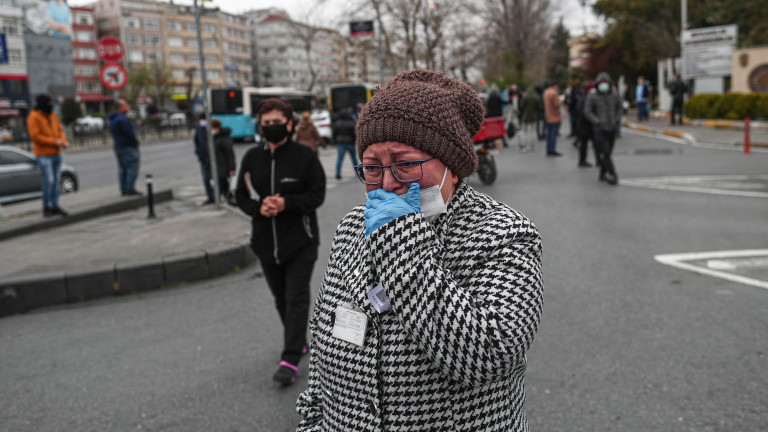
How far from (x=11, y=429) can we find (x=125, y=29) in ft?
355

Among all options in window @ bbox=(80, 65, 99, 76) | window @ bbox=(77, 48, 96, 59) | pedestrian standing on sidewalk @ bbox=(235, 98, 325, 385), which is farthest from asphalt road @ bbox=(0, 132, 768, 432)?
window @ bbox=(77, 48, 96, 59)

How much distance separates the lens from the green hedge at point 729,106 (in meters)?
22.3

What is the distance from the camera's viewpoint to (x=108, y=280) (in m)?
6.43

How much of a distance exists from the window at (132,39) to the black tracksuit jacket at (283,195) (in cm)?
10689

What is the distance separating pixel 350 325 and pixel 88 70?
107044 millimetres

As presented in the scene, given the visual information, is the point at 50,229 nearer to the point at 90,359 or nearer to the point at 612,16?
the point at 90,359

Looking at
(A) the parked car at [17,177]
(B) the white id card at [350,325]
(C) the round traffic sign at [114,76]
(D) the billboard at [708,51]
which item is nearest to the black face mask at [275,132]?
(B) the white id card at [350,325]

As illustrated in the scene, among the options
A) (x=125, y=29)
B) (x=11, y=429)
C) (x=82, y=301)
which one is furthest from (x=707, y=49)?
(x=125, y=29)

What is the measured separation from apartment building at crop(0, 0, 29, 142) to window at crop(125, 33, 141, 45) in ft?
108

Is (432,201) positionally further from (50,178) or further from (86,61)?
(86,61)

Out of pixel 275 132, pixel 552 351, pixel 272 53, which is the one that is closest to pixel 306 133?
pixel 275 132

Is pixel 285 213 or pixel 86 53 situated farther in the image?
pixel 86 53

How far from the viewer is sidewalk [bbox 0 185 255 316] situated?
247 inches

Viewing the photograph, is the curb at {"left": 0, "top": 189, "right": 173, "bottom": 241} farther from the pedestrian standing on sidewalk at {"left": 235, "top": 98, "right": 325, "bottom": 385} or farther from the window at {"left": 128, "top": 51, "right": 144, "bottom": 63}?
the window at {"left": 128, "top": 51, "right": 144, "bottom": 63}
